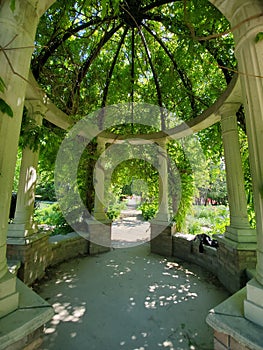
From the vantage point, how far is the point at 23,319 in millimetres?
1229

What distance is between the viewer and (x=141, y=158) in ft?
21.6

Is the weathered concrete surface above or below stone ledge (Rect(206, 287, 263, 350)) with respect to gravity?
below

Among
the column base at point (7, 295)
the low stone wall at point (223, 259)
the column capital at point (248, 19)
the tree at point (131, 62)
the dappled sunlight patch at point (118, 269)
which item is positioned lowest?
the dappled sunlight patch at point (118, 269)

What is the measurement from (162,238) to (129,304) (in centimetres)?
258

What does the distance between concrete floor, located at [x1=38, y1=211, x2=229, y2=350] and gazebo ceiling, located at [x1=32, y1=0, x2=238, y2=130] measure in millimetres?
3632

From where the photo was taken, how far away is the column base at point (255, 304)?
124 centimetres

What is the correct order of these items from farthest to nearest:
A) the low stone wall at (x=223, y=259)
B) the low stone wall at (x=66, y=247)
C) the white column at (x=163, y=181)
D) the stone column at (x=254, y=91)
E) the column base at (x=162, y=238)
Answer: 1. the white column at (x=163, y=181)
2. the column base at (x=162, y=238)
3. the low stone wall at (x=66, y=247)
4. the low stone wall at (x=223, y=259)
5. the stone column at (x=254, y=91)

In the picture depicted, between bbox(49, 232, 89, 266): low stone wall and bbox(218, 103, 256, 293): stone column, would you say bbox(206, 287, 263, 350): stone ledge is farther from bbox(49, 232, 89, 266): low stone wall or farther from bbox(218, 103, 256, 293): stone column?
bbox(49, 232, 89, 266): low stone wall

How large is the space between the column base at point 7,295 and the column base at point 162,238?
4.32m

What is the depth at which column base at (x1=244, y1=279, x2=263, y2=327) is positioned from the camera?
49.0 inches

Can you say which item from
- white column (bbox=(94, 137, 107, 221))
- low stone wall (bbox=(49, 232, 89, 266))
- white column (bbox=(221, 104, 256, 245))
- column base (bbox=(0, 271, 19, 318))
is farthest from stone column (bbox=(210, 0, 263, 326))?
white column (bbox=(94, 137, 107, 221))

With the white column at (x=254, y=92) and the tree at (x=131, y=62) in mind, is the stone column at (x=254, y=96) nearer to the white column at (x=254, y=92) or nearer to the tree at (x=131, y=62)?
the white column at (x=254, y=92)

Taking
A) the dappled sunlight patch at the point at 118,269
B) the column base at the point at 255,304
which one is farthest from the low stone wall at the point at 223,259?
the column base at the point at 255,304

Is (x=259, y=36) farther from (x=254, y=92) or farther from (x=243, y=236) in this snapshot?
(x=243, y=236)
